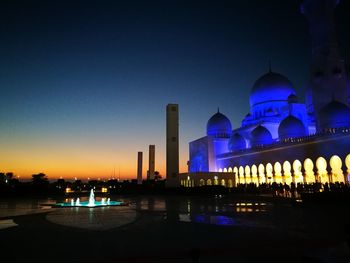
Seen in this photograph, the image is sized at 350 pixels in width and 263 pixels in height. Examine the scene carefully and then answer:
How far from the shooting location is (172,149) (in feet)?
98.4

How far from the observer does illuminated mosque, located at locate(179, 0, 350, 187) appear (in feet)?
85.0

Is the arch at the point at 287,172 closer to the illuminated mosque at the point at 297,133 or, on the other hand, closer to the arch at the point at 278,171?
the illuminated mosque at the point at 297,133

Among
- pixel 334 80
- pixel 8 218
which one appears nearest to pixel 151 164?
pixel 334 80

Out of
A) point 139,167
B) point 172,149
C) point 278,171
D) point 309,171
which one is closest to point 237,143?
point 278,171

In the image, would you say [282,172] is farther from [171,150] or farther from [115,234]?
[115,234]

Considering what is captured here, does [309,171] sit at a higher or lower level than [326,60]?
lower

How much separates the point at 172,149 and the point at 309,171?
12943 mm

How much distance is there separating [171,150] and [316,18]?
20.0 m

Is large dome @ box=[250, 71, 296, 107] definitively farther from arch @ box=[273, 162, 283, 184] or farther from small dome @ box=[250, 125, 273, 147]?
arch @ box=[273, 162, 283, 184]

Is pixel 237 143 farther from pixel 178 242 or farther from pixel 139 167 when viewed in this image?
pixel 178 242

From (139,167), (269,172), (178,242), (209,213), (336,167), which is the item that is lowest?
(178,242)

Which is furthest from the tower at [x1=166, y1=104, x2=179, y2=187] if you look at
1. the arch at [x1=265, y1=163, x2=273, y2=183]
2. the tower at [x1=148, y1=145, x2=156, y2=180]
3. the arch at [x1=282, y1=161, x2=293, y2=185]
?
the tower at [x1=148, y1=145, x2=156, y2=180]

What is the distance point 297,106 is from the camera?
3416 centimetres

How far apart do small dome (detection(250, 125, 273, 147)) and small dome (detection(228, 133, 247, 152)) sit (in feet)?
12.0
